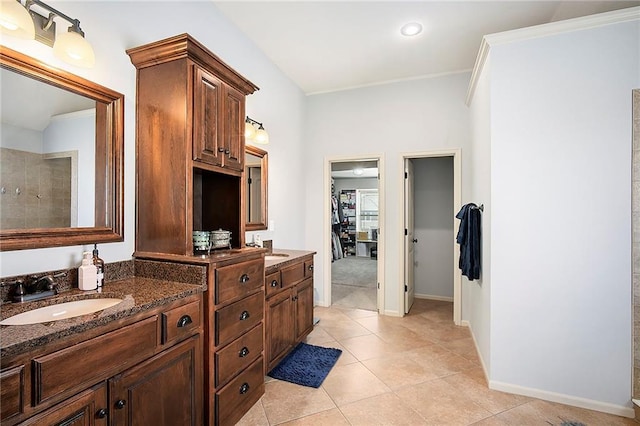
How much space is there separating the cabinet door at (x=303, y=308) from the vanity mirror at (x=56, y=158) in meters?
1.58

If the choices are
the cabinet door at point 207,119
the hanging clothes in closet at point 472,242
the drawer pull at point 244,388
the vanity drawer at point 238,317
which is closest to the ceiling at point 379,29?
the cabinet door at point 207,119

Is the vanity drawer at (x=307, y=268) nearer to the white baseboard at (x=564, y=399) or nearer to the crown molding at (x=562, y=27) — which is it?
the white baseboard at (x=564, y=399)

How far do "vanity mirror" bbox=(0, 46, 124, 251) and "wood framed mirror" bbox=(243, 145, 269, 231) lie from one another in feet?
4.27

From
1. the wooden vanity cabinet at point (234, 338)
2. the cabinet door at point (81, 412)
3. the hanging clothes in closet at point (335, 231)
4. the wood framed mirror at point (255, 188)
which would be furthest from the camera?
the hanging clothes in closet at point (335, 231)

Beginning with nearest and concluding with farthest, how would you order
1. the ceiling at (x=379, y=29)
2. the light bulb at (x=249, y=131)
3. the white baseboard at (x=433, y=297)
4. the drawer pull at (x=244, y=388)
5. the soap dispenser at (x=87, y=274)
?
the soap dispenser at (x=87, y=274) → the drawer pull at (x=244, y=388) → the ceiling at (x=379, y=29) → the light bulb at (x=249, y=131) → the white baseboard at (x=433, y=297)

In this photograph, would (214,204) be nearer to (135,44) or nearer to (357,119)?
(135,44)

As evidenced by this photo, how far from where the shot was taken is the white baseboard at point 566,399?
199cm

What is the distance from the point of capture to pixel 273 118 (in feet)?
11.3

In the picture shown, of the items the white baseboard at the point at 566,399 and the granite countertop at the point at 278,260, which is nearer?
the white baseboard at the point at 566,399

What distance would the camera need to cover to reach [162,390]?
1357 mm

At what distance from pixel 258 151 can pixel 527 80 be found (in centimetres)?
236

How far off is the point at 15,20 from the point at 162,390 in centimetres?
169

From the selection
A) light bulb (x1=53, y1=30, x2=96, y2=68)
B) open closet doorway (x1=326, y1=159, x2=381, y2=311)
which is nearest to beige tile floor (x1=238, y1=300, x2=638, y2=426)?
light bulb (x1=53, y1=30, x2=96, y2=68)

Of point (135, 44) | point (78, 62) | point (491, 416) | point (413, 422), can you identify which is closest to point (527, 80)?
point (491, 416)
